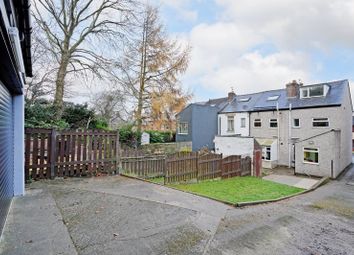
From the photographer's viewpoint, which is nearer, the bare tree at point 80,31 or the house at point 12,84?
the house at point 12,84

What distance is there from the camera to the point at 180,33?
22047 millimetres

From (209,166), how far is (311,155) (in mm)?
10938

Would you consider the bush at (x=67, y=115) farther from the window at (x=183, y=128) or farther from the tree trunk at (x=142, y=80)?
the window at (x=183, y=128)

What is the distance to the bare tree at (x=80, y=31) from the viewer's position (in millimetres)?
14586

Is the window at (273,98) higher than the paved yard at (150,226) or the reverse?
higher

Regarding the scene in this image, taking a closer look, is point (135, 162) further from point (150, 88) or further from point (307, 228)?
point (150, 88)

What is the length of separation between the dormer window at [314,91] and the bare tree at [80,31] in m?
17.9

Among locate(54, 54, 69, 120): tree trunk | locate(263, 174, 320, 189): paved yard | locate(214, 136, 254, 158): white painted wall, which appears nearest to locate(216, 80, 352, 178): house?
locate(263, 174, 320, 189): paved yard

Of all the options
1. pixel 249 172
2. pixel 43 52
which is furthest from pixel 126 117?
pixel 249 172

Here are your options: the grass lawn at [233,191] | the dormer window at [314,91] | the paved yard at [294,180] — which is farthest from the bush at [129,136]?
the dormer window at [314,91]

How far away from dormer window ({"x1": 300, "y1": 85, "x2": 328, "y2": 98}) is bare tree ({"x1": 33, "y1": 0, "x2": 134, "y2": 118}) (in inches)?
704

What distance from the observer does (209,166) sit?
13.8m

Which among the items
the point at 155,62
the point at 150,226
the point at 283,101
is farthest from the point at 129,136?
the point at 150,226

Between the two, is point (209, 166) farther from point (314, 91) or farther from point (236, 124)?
point (314, 91)
